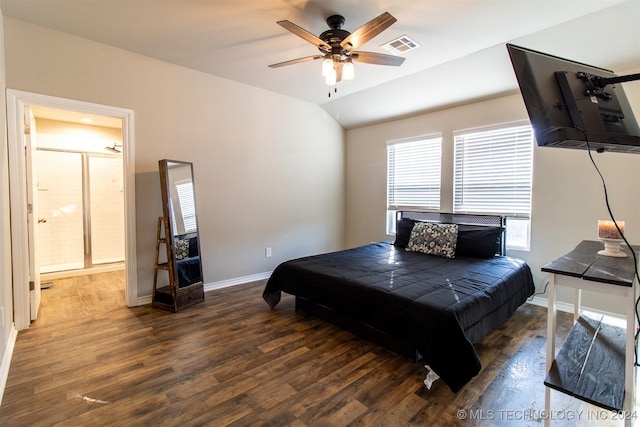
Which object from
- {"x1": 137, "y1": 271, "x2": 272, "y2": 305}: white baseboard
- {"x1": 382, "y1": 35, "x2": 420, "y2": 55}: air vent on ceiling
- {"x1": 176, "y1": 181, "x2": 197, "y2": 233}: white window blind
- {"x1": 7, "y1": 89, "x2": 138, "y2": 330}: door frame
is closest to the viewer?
{"x1": 7, "y1": 89, "x2": 138, "y2": 330}: door frame

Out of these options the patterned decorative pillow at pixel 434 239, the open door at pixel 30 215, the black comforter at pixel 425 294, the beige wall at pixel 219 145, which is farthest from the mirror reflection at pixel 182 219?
the patterned decorative pillow at pixel 434 239

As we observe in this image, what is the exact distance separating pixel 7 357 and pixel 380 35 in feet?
12.7

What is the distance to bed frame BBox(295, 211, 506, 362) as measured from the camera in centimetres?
225

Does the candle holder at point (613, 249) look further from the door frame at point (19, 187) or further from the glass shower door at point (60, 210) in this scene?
the glass shower door at point (60, 210)

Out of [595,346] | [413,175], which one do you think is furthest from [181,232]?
[595,346]

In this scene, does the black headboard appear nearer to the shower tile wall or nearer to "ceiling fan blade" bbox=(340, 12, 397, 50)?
"ceiling fan blade" bbox=(340, 12, 397, 50)

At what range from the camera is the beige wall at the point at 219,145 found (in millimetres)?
2893

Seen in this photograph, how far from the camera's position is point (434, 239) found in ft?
12.1

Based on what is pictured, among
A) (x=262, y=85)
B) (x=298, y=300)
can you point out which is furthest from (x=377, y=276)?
(x=262, y=85)

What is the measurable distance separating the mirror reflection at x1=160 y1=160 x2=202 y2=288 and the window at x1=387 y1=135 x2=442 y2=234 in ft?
9.72

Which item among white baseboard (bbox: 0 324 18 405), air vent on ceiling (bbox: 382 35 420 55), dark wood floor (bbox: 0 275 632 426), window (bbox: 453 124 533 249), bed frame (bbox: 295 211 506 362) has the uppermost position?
air vent on ceiling (bbox: 382 35 420 55)

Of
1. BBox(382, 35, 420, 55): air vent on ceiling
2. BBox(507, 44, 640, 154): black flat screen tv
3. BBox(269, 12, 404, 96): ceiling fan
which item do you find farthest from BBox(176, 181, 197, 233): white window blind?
BBox(507, 44, 640, 154): black flat screen tv

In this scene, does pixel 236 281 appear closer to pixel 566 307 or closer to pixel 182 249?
pixel 182 249

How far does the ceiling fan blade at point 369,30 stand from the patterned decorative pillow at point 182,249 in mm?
2591
